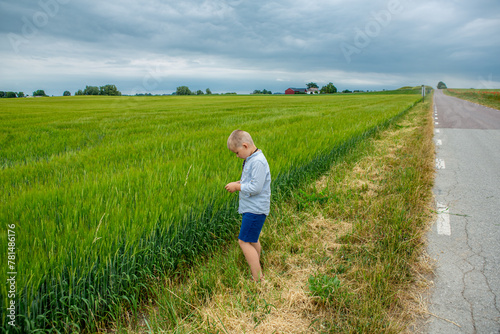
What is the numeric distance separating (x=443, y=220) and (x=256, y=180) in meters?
2.96

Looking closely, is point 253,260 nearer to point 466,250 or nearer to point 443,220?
point 466,250

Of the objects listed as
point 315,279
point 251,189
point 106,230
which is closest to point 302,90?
point 251,189

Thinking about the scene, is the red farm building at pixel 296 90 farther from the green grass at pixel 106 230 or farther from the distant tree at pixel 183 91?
the green grass at pixel 106 230

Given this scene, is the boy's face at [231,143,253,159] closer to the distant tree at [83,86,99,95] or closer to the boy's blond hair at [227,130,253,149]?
the boy's blond hair at [227,130,253,149]

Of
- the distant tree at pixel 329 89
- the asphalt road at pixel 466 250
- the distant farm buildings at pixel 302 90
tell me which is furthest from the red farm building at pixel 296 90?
the asphalt road at pixel 466 250

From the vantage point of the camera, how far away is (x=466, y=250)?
3186mm

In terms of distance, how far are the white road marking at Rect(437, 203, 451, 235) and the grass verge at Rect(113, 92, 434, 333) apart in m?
0.15

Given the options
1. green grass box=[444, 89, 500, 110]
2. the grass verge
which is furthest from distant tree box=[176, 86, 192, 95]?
the grass verge

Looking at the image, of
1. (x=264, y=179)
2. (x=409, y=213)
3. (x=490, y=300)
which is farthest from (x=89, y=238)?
(x=409, y=213)

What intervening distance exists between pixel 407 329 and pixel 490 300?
35.5 inches

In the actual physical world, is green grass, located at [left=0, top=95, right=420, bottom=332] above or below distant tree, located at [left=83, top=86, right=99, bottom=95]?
below

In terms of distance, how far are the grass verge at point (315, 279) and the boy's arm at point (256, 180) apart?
768 mm

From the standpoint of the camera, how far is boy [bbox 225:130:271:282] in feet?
8.19

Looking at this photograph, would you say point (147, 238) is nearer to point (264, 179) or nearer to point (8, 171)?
point (264, 179)
